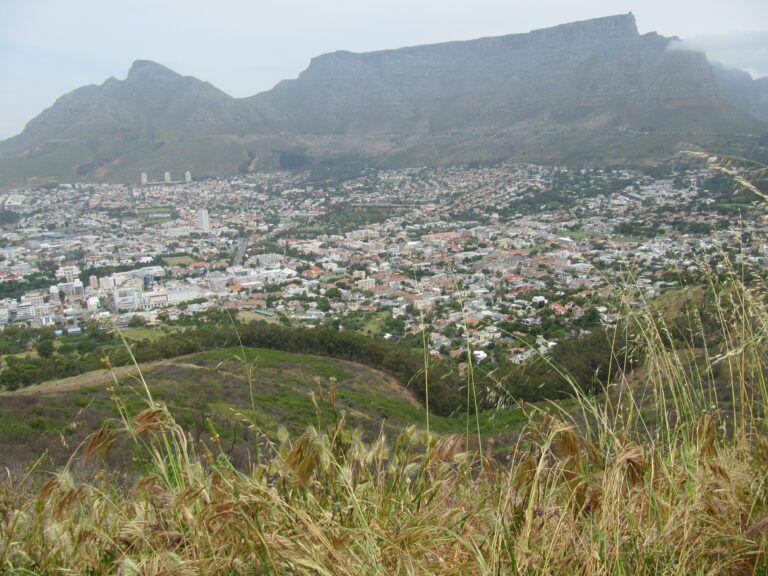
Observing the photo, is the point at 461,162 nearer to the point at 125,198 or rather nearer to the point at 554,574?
the point at 125,198

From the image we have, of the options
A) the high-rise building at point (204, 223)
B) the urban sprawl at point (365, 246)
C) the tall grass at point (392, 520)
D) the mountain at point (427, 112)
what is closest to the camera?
the tall grass at point (392, 520)

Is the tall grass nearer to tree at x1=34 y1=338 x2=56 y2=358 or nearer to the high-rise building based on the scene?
tree at x1=34 y1=338 x2=56 y2=358

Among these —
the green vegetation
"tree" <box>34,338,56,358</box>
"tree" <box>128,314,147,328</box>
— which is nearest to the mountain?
the green vegetation

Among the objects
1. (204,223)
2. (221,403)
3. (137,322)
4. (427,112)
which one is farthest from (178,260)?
(427,112)

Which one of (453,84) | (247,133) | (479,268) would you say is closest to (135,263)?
(479,268)

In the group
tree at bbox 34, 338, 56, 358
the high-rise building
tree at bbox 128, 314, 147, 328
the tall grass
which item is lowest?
tree at bbox 128, 314, 147, 328

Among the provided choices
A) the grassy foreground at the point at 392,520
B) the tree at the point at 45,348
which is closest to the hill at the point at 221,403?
the grassy foreground at the point at 392,520

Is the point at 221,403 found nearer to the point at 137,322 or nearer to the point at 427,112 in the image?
the point at 137,322

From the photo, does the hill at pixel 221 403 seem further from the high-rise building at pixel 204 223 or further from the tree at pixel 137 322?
the high-rise building at pixel 204 223
